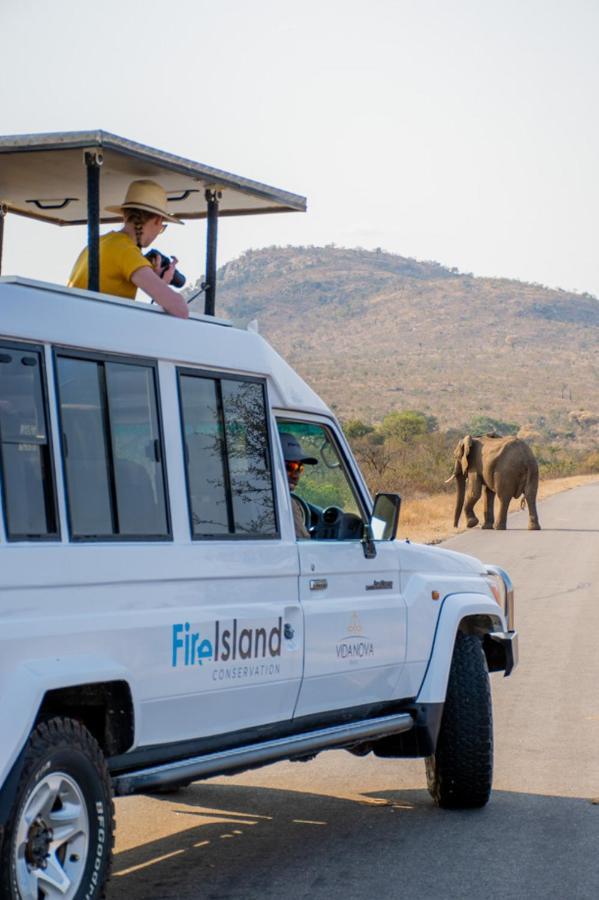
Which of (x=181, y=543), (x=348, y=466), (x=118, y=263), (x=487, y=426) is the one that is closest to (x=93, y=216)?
(x=118, y=263)

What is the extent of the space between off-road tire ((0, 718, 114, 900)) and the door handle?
58.5 inches

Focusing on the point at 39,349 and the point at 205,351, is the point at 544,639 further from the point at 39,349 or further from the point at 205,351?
the point at 39,349

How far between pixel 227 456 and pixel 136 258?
101 centimetres

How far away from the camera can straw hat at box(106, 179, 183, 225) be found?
679 centimetres

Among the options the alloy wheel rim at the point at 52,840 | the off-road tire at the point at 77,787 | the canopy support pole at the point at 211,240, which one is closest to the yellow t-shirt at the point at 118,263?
the canopy support pole at the point at 211,240

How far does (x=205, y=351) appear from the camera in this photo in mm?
6113

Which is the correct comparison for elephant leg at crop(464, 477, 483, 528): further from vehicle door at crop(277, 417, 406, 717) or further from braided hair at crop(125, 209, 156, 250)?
braided hair at crop(125, 209, 156, 250)

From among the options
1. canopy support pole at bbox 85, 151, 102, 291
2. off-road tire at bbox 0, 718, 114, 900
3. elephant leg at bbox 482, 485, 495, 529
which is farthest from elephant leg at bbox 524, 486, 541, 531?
off-road tire at bbox 0, 718, 114, 900

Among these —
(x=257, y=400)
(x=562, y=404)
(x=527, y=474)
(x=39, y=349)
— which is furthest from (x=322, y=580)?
(x=562, y=404)

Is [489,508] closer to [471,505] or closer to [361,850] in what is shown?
[471,505]

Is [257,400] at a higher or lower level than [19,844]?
higher

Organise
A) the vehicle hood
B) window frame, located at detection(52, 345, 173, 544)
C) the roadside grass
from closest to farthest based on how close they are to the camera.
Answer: window frame, located at detection(52, 345, 173, 544) → the vehicle hood → the roadside grass

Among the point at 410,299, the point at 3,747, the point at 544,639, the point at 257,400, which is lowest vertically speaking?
the point at 544,639

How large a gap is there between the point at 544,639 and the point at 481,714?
20.9ft
